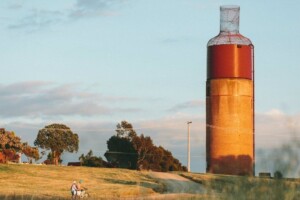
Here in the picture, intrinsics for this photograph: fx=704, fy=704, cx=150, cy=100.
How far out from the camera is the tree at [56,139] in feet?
264

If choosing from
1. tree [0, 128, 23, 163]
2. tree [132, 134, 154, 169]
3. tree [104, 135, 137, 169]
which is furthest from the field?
tree [104, 135, 137, 169]

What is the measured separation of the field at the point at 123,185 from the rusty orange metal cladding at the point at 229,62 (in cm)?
1649

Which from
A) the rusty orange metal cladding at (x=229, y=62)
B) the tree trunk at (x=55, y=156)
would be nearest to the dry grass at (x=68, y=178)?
the rusty orange metal cladding at (x=229, y=62)

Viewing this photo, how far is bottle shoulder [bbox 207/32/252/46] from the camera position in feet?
261

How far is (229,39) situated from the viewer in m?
79.6

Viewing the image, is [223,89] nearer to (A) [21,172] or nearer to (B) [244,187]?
(A) [21,172]

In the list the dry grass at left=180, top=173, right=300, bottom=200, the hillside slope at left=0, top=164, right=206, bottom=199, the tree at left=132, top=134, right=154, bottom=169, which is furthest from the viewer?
the tree at left=132, top=134, right=154, bottom=169

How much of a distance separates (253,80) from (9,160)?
94.3 feet

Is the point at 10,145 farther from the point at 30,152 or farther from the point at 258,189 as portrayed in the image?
the point at 258,189

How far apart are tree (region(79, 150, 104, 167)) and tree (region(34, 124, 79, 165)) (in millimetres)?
1849

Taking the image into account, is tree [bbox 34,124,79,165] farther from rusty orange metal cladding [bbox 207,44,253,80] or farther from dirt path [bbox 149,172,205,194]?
dirt path [bbox 149,172,205,194]

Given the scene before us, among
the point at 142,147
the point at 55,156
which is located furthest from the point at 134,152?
the point at 55,156

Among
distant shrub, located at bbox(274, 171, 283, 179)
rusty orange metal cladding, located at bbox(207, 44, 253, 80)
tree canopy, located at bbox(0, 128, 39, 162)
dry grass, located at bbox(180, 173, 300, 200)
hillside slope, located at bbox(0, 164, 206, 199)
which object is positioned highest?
rusty orange metal cladding, located at bbox(207, 44, 253, 80)

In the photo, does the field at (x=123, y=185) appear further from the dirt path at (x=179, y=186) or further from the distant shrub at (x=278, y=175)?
the distant shrub at (x=278, y=175)
